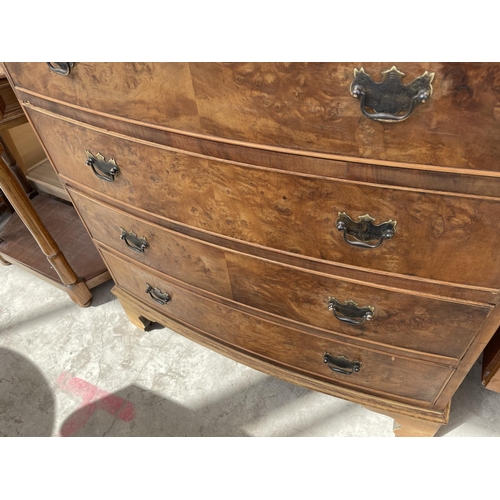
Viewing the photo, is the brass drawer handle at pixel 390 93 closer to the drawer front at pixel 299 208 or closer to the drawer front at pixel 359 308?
the drawer front at pixel 299 208

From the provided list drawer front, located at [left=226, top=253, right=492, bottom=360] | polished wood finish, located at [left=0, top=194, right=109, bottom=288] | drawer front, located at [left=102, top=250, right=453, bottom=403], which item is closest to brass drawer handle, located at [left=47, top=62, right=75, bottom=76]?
drawer front, located at [left=226, top=253, right=492, bottom=360]

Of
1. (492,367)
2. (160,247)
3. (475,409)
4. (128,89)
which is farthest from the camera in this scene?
(475,409)

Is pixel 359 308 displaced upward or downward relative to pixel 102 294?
upward

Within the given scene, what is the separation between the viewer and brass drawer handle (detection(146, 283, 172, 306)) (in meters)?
1.23

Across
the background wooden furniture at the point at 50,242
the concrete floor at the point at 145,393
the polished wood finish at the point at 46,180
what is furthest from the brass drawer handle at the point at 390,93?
the polished wood finish at the point at 46,180

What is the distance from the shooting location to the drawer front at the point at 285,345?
0.97 m

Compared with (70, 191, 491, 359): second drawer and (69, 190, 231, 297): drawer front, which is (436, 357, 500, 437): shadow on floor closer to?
(70, 191, 491, 359): second drawer

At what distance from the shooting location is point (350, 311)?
34.3 inches

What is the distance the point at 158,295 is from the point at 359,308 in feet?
2.10

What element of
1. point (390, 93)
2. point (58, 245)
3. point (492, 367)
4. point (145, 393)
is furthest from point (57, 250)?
point (492, 367)

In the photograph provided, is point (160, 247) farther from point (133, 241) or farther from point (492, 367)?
point (492, 367)

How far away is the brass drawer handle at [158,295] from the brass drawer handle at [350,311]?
544 mm

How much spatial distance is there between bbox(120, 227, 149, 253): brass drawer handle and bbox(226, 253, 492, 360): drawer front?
10.0 inches

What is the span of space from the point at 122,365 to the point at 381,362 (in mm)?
950
